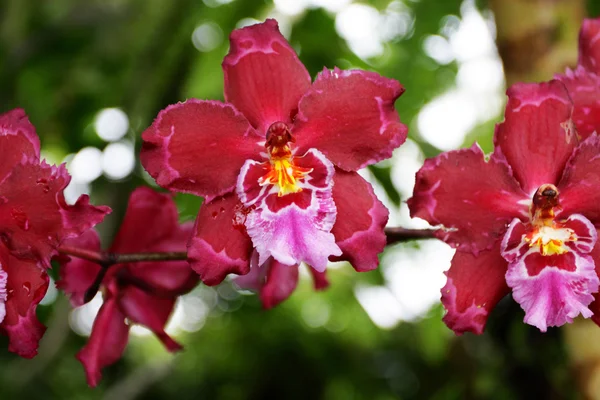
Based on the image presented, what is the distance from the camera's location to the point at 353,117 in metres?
0.61

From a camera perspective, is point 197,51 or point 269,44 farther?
point 197,51

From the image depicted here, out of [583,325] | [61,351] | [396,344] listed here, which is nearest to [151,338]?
[396,344]

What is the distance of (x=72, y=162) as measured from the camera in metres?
1.33

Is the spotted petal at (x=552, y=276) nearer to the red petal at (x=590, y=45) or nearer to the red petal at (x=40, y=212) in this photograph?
the red petal at (x=590, y=45)

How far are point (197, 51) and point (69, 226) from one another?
77 cm

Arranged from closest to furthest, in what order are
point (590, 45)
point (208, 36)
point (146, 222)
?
point (590, 45) < point (146, 222) < point (208, 36)

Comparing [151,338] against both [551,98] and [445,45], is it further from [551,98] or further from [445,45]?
[551,98]

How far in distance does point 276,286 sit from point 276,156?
0.78ft

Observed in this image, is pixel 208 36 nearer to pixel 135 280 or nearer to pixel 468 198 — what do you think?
pixel 135 280

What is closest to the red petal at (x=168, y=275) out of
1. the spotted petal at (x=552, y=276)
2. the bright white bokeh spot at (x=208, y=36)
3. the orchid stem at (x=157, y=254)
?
the orchid stem at (x=157, y=254)

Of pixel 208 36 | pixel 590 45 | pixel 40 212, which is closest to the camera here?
pixel 40 212

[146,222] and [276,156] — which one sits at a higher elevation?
[276,156]

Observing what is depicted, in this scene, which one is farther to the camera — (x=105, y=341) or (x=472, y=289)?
(x=105, y=341)

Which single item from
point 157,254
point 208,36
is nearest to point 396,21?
point 208,36
